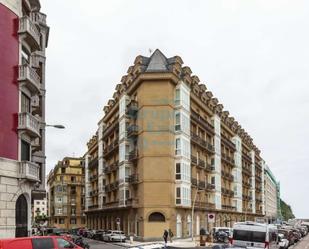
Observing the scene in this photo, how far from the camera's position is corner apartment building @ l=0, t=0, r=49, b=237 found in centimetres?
2962

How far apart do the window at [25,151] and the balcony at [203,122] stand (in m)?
39.9

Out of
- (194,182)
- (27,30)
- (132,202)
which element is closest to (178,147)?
(194,182)

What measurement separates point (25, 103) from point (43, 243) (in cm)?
1426

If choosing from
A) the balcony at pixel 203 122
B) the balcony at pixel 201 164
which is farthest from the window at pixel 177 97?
the balcony at pixel 201 164

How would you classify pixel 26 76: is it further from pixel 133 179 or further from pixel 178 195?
pixel 133 179

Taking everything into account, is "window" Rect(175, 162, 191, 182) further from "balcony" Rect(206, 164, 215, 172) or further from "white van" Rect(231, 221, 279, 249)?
"white van" Rect(231, 221, 279, 249)

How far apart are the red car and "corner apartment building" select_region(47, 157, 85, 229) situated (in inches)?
4383

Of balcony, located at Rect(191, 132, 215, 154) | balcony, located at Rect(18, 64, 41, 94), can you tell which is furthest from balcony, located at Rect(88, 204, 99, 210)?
balcony, located at Rect(18, 64, 41, 94)

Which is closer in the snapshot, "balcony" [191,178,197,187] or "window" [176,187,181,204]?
"window" [176,187,181,204]

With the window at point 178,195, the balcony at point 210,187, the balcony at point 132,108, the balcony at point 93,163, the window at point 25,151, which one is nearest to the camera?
the window at point 25,151

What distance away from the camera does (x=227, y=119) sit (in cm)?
10619

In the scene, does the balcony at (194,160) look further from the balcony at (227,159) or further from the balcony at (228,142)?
the balcony at (228,142)

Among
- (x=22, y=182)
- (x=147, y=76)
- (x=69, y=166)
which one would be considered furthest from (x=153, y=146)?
(x=69, y=166)

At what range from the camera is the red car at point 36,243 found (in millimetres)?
19753
